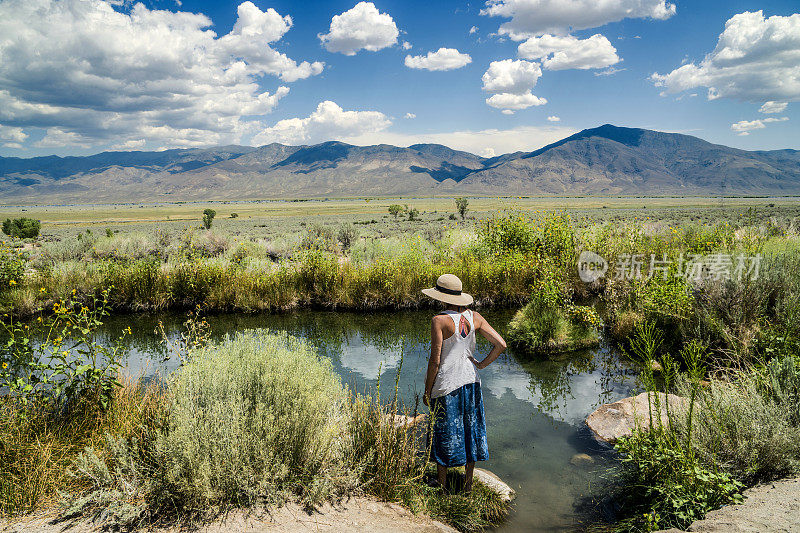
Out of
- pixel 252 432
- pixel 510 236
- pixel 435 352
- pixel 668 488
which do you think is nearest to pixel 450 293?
pixel 435 352

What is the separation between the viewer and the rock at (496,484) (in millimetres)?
4871

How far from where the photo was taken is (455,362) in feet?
14.4

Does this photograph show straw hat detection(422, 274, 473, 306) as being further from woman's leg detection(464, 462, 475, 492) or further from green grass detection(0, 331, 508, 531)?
woman's leg detection(464, 462, 475, 492)

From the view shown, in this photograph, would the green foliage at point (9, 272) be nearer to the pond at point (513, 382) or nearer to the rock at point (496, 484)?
the pond at point (513, 382)

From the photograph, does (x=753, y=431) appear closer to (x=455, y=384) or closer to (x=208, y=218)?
(x=455, y=384)

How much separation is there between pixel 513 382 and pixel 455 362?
14.6 feet

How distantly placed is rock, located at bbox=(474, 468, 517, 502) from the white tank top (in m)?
1.43

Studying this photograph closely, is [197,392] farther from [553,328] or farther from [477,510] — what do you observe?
[553,328]

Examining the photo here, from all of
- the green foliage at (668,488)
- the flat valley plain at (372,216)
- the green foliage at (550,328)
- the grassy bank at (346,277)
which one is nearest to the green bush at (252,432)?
the green foliage at (668,488)

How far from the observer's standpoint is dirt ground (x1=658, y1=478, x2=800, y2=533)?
3305mm

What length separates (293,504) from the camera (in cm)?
389
